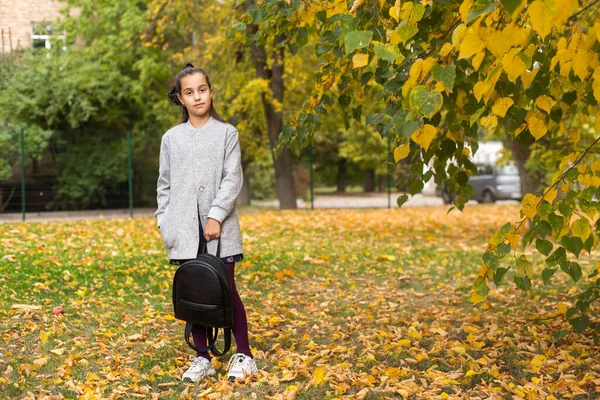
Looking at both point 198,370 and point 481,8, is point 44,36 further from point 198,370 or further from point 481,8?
point 481,8

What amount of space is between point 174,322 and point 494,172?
67.3 ft

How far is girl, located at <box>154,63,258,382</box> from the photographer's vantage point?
385 cm

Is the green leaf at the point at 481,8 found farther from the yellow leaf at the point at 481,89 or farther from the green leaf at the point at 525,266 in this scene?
the green leaf at the point at 525,266

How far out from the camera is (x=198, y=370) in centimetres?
411

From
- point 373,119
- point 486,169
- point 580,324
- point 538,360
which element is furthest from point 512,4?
point 486,169

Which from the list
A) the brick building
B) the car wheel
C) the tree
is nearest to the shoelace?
the tree

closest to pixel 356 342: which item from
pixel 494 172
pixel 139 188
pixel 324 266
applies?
pixel 324 266

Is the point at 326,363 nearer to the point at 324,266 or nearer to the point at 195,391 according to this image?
the point at 195,391

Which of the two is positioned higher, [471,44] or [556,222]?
[471,44]

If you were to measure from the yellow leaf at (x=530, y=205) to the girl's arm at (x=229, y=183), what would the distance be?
143 cm

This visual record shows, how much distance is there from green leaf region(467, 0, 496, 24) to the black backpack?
7.42 ft

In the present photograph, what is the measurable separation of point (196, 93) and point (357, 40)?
1.46 metres

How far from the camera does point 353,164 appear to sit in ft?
131

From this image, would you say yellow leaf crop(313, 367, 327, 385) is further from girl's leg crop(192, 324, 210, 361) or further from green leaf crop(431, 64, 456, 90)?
green leaf crop(431, 64, 456, 90)
